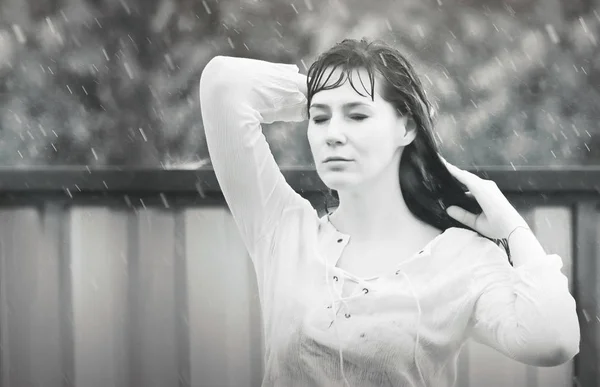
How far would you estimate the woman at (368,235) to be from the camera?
1.32m

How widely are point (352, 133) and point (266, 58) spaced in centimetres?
137

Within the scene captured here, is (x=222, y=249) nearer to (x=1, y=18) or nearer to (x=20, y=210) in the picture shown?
(x=20, y=210)

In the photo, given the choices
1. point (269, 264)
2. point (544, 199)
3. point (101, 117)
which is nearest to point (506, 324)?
point (269, 264)

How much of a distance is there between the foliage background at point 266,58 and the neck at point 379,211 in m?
1.05

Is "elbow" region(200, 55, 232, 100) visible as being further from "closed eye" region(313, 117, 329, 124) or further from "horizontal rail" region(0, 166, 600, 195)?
"horizontal rail" region(0, 166, 600, 195)

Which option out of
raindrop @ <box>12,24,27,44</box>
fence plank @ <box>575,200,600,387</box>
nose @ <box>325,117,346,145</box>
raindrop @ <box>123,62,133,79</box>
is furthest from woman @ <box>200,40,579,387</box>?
raindrop @ <box>12,24,27,44</box>

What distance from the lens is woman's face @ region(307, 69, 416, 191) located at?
52.7 inches

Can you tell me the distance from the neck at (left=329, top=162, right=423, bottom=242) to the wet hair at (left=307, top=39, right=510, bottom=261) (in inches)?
0.8

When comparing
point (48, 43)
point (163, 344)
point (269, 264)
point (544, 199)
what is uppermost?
point (48, 43)

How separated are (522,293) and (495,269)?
0.10 metres

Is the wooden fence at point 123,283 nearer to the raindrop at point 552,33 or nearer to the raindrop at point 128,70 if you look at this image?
the raindrop at point 128,70

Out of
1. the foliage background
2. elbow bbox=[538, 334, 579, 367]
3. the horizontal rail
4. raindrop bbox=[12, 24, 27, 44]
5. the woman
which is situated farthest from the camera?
raindrop bbox=[12, 24, 27, 44]

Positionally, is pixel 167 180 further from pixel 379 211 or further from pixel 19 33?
pixel 19 33

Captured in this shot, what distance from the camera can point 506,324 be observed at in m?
1.27
